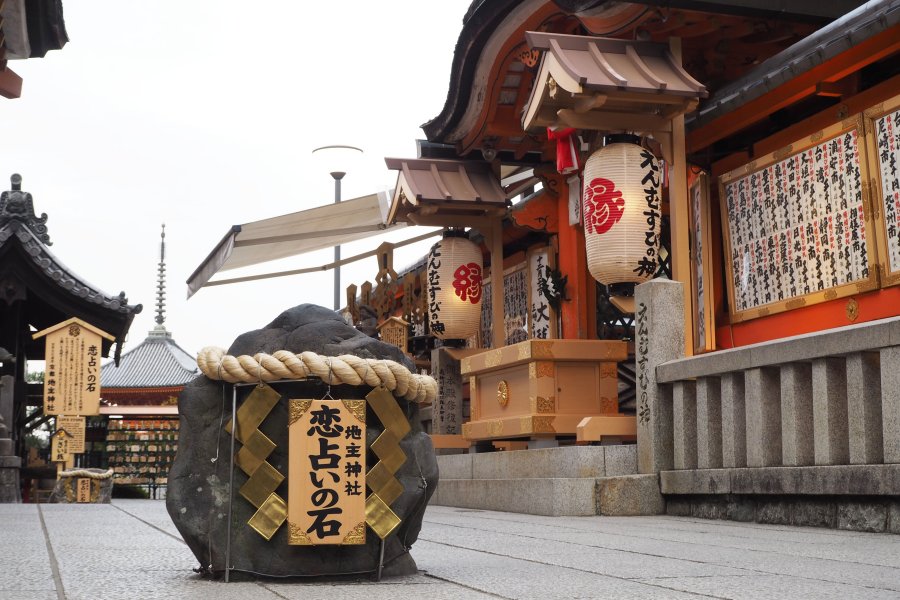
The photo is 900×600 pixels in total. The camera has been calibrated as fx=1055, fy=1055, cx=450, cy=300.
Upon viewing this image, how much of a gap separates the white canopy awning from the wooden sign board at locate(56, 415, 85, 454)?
10.4ft

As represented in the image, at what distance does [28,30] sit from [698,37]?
21.7ft

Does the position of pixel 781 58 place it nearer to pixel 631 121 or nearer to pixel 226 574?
pixel 631 121

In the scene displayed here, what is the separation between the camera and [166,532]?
6941mm

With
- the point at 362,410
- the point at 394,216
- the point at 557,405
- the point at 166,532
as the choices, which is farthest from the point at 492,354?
the point at 362,410

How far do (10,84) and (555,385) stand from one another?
622cm

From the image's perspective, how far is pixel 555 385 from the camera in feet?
37.5

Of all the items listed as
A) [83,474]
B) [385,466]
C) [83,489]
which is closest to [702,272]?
[385,466]

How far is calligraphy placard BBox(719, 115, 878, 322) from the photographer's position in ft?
30.7

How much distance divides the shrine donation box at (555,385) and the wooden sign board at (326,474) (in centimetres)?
714

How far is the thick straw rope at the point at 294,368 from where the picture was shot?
4191mm

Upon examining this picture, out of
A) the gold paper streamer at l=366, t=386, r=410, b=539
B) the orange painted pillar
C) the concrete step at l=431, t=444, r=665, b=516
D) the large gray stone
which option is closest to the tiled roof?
the orange painted pillar

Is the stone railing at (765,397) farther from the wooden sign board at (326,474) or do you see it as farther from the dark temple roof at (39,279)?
the dark temple roof at (39,279)

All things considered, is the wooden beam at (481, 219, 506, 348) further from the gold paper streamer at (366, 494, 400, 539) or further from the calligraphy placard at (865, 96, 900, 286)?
the gold paper streamer at (366, 494, 400, 539)

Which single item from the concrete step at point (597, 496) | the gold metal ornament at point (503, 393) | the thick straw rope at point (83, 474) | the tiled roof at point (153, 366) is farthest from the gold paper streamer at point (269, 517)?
the tiled roof at point (153, 366)
